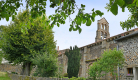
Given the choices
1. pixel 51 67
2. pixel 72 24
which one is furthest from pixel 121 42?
pixel 72 24

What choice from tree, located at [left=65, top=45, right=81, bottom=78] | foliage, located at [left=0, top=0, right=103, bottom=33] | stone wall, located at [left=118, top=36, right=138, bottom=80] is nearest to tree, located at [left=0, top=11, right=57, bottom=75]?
tree, located at [left=65, top=45, right=81, bottom=78]

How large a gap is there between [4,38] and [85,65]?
476 inches

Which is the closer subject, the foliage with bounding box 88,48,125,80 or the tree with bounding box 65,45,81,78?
the foliage with bounding box 88,48,125,80

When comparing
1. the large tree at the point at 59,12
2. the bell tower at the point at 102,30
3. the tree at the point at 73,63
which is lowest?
the tree at the point at 73,63

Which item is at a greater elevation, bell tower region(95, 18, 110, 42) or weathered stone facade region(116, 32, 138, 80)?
bell tower region(95, 18, 110, 42)

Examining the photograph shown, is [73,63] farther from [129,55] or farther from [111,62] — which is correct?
[129,55]

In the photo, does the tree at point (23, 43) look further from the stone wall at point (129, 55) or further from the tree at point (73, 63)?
the stone wall at point (129, 55)

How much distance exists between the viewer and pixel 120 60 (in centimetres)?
1279

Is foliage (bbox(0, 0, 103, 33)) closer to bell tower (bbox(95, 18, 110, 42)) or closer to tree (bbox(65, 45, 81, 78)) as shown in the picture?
tree (bbox(65, 45, 81, 78))

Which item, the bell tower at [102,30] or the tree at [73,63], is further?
the bell tower at [102,30]

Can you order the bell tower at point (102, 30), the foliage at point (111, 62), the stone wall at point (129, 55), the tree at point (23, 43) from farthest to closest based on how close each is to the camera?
the bell tower at point (102, 30)
the tree at point (23, 43)
the foliage at point (111, 62)
the stone wall at point (129, 55)

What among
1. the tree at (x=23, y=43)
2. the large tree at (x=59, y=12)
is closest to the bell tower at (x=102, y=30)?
the tree at (x=23, y=43)

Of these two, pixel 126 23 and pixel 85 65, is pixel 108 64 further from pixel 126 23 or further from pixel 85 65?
pixel 85 65

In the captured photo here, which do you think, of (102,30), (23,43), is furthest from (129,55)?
(102,30)
